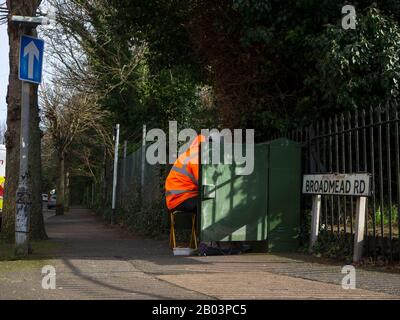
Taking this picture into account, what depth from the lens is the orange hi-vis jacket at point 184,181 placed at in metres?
11.2

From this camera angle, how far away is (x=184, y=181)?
1127cm

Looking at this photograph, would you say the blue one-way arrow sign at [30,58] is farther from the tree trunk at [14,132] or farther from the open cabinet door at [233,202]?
the open cabinet door at [233,202]

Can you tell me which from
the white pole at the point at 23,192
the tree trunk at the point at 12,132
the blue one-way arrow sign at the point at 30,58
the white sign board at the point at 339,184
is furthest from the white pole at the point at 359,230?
the tree trunk at the point at 12,132

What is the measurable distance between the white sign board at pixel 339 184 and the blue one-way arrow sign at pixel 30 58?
5.13 m

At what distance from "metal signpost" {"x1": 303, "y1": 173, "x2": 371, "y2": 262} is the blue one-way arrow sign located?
16.9ft

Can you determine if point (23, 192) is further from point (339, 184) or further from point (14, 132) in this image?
point (339, 184)

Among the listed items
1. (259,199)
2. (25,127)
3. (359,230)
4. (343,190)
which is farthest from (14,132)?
(359,230)

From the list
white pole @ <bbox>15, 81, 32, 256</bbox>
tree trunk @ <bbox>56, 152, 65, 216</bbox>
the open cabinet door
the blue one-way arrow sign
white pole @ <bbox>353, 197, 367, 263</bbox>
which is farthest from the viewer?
tree trunk @ <bbox>56, 152, 65, 216</bbox>

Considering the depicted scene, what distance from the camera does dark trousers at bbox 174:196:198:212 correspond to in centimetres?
1114

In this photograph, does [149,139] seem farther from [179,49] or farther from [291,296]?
[291,296]

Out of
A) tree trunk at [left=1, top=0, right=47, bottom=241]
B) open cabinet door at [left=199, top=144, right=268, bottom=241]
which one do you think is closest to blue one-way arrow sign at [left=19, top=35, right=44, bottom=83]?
tree trunk at [left=1, top=0, right=47, bottom=241]

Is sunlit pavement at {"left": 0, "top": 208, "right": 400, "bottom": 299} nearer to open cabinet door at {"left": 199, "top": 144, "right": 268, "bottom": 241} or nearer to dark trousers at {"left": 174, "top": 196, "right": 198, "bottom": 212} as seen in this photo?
open cabinet door at {"left": 199, "top": 144, "right": 268, "bottom": 241}
